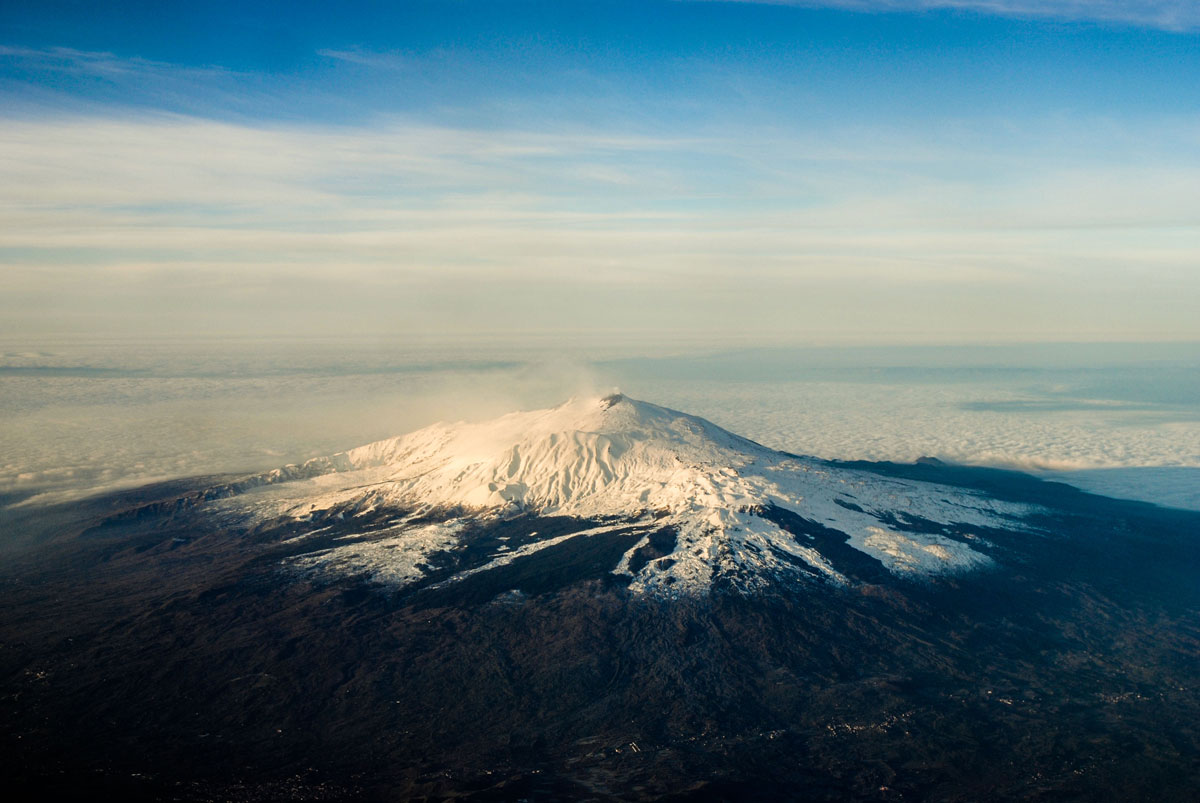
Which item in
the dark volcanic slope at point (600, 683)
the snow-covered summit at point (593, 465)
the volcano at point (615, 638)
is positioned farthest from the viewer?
the snow-covered summit at point (593, 465)

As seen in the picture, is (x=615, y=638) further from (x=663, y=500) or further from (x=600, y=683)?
(x=663, y=500)

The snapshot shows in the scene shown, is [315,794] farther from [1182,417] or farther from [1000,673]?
[1182,417]

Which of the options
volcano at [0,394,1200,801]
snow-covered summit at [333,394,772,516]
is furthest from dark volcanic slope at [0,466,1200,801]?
snow-covered summit at [333,394,772,516]

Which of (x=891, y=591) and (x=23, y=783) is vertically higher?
(x=891, y=591)

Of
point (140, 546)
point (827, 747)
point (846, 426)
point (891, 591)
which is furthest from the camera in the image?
point (846, 426)

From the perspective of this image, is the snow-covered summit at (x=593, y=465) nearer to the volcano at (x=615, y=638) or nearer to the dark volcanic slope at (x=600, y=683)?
the volcano at (x=615, y=638)

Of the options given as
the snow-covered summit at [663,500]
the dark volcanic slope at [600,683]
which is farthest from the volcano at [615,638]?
the snow-covered summit at [663,500]

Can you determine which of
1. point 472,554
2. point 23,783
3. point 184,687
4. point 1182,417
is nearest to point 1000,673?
point 472,554

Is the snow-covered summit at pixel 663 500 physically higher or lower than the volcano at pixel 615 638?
higher
